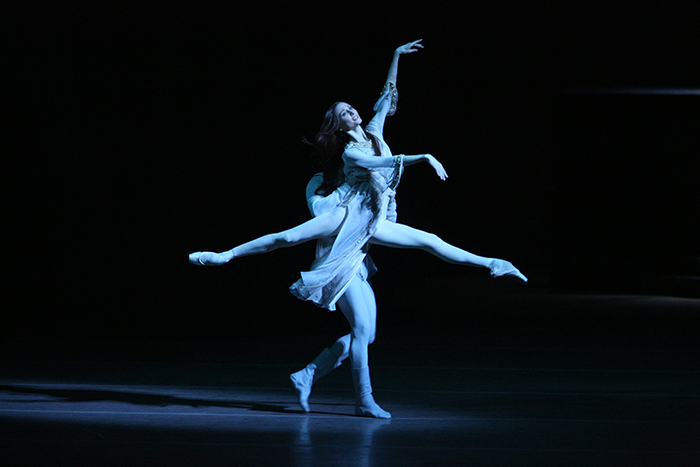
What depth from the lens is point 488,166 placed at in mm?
13133

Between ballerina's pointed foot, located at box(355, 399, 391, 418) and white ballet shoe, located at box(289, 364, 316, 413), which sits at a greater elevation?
white ballet shoe, located at box(289, 364, 316, 413)

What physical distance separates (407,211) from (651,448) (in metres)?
6.70

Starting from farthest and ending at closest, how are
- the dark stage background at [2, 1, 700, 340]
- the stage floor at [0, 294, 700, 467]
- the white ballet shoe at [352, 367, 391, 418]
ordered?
the dark stage background at [2, 1, 700, 340] → the white ballet shoe at [352, 367, 391, 418] → the stage floor at [0, 294, 700, 467]

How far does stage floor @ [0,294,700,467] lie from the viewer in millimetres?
3705

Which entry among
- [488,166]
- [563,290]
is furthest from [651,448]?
[488,166]

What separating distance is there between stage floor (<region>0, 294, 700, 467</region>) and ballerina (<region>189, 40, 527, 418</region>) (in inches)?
19.9

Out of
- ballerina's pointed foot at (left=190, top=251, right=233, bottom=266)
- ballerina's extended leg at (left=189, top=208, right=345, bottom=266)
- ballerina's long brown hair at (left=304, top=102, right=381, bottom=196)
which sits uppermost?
ballerina's long brown hair at (left=304, top=102, right=381, bottom=196)

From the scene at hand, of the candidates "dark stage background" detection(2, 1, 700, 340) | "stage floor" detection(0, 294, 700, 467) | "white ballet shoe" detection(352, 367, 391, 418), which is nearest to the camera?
"stage floor" detection(0, 294, 700, 467)

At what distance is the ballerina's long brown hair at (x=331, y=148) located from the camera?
445 cm

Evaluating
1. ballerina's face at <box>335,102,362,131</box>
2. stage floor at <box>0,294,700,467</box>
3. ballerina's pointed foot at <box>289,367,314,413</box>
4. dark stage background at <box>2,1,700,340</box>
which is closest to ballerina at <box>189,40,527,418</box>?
ballerina's face at <box>335,102,362,131</box>

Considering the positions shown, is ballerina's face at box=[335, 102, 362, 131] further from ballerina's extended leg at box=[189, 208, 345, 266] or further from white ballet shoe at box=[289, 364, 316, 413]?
white ballet shoe at box=[289, 364, 316, 413]

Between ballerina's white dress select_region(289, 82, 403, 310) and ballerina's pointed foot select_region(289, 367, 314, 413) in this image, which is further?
ballerina's pointed foot select_region(289, 367, 314, 413)

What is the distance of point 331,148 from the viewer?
4488mm

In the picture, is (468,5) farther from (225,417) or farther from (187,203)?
(225,417)
